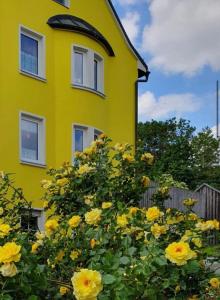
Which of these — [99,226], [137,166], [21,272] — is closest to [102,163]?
[137,166]

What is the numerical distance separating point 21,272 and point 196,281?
90 cm

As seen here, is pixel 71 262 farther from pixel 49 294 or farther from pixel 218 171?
pixel 218 171

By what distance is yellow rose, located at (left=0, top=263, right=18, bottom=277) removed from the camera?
231cm

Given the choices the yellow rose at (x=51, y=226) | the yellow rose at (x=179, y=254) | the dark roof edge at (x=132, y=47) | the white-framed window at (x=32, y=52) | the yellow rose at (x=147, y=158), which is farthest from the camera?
the dark roof edge at (x=132, y=47)

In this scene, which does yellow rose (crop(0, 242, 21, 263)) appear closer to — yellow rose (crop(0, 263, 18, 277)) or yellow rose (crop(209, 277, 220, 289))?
yellow rose (crop(0, 263, 18, 277))

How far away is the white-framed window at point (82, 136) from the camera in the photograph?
52.6 feet

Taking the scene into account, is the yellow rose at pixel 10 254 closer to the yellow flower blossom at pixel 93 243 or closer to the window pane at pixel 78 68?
the yellow flower blossom at pixel 93 243

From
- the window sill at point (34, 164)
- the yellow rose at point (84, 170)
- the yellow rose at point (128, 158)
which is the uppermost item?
the window sill at point (34, 164)

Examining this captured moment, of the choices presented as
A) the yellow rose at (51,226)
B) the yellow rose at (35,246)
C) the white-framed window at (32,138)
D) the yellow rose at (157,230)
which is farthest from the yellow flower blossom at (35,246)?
the white-framed window at (32,138)

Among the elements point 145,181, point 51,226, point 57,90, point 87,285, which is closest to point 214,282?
point 87,285

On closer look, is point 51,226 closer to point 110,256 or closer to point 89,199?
point 110,256

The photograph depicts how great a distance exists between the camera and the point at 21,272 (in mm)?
2398

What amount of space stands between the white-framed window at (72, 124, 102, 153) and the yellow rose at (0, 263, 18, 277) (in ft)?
44.8

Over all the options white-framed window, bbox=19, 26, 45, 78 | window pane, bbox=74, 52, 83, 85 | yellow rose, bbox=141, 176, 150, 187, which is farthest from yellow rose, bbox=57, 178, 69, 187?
window pane, bbox=74, 52, 83, 85
